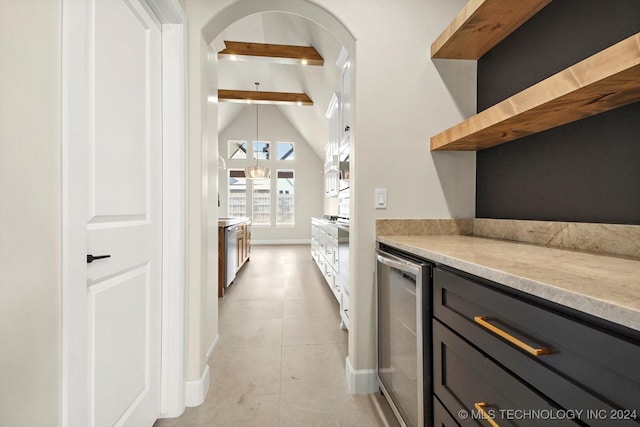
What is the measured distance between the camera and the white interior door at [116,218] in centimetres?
95

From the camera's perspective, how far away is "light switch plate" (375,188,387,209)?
1.76 meters

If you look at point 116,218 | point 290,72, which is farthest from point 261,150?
point 116,218

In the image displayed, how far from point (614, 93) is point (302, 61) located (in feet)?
13.2

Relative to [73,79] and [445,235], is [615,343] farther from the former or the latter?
[73,79]

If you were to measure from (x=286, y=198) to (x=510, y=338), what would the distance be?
9076mm

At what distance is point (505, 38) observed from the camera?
162 cm

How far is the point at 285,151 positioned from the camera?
9.59 meters

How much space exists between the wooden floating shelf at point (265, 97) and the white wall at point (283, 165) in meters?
2.66

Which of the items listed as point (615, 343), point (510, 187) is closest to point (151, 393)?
point (615, 343)

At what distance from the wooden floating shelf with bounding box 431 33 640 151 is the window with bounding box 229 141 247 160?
27.9 feet

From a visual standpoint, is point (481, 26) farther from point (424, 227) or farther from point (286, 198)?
point (286, 198)

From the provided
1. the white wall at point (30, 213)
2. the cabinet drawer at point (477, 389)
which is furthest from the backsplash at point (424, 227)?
the white wall at point (30, 213)

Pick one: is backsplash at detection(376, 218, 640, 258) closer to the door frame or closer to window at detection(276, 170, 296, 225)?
the door frame

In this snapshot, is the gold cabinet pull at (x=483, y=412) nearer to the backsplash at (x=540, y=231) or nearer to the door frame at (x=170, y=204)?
the backsplash at (x=540, y=231)
